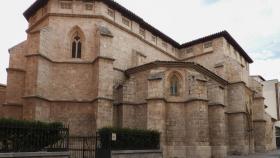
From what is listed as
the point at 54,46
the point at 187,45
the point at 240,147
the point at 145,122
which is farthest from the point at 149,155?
the point at 187,45

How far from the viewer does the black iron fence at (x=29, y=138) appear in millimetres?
10859

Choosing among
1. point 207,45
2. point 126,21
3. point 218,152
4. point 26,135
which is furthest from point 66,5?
point 218,152

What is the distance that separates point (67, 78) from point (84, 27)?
13.7 ft

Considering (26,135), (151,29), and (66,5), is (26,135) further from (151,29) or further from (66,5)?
(151,29)

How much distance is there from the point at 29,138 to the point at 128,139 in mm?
6279

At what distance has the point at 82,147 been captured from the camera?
63.0 ft

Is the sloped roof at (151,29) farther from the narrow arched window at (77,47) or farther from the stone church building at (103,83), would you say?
the narrow arched window at (77,47)

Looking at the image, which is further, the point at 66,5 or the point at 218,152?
the point at 218,152

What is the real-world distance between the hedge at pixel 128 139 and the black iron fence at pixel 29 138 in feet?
10.1

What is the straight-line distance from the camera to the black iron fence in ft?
35.6

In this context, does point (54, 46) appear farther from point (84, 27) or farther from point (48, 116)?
point (48, 116)

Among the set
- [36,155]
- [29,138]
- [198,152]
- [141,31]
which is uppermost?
[141,31]

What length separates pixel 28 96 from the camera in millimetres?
19062

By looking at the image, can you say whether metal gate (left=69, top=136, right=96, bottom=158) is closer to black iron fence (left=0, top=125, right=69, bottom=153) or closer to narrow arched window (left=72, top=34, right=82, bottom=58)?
black iron fence (left=0, top=125, right=69, bottom=153)
